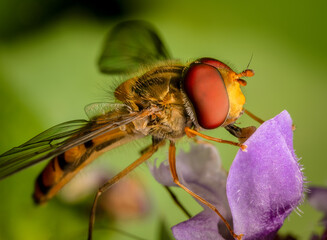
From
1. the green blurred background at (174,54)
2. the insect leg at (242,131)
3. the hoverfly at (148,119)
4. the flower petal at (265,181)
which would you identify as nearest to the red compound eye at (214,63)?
the hoverfly at (148,119)

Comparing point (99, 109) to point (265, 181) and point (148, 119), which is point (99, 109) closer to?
point (148, 119)

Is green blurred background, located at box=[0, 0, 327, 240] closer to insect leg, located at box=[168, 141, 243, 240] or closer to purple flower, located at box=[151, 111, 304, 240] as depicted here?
insect leg, located at box=[168, 141, 243, 240]

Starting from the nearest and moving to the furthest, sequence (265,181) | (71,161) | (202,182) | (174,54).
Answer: (265,181) → (202,182) → (71,161) → (174,54)

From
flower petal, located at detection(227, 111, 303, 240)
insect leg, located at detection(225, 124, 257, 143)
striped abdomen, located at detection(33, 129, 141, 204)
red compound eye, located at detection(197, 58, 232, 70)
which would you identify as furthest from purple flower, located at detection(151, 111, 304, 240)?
striped abdomen, located at detection(33, 129, 141, 204)

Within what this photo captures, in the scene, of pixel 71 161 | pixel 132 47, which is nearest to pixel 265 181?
pixel 71 161

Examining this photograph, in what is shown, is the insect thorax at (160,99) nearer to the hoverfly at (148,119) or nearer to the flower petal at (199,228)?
the hoverfly at (148,119)

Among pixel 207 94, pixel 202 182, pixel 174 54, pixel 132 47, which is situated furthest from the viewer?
pixel 174 54
